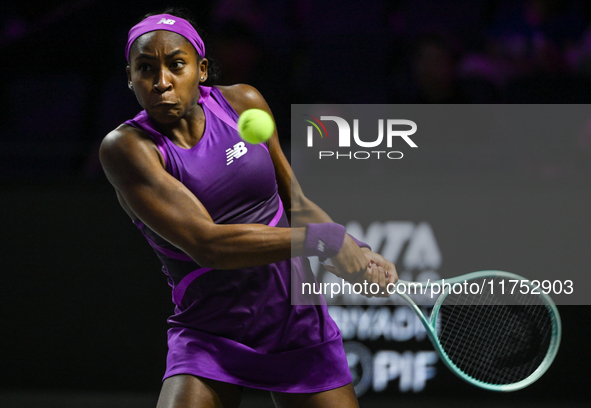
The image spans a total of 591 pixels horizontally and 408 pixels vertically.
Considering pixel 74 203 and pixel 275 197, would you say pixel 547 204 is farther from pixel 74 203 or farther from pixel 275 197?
pixel 74 203

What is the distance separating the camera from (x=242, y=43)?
4.55 meters

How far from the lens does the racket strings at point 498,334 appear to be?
10.6ft

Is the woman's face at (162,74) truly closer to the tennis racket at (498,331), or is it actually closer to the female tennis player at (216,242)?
the female tennis player at (216,242)

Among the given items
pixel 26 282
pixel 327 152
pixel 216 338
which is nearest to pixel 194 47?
pixel 216 338

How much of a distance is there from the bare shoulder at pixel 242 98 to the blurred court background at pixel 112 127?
67.9 inches

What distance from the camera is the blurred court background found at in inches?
158

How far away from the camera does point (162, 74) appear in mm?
1996

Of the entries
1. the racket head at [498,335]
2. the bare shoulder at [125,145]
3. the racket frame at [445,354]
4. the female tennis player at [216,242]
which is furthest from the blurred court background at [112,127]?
the bare shoulder at [125,145]

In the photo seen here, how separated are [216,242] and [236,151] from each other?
1.15ft

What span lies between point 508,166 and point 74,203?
2.59 m

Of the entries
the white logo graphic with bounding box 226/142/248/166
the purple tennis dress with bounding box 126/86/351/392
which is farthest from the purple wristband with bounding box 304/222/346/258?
the white logo graphic with bounding box 226/142/248/166

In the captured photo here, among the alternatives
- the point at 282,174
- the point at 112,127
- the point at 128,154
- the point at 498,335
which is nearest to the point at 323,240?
the point at 282,174

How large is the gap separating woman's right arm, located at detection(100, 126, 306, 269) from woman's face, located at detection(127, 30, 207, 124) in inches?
4.9

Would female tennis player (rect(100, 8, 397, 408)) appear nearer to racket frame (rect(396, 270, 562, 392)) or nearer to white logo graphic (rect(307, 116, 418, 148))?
racket frame (rect(396, 270, 562, 392))
